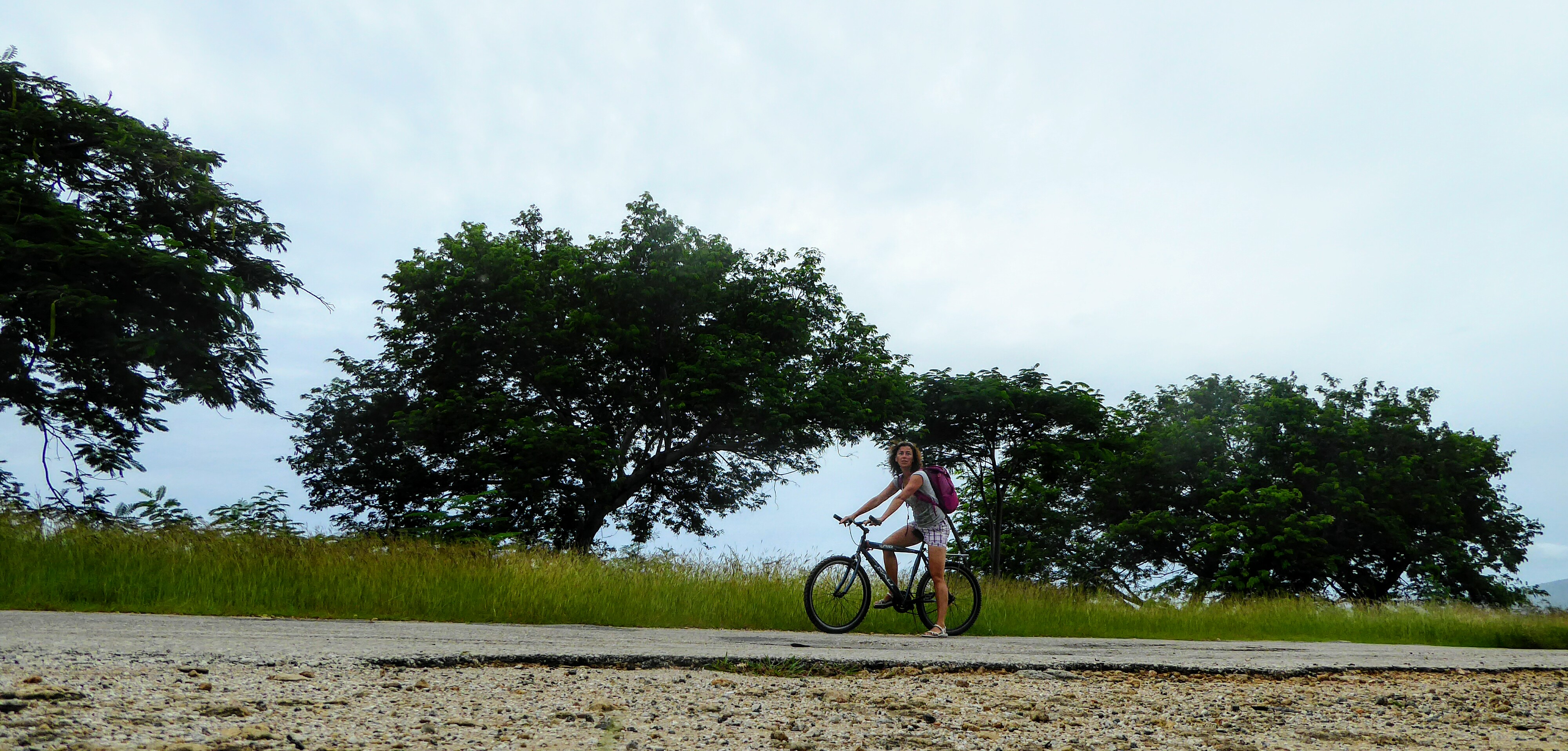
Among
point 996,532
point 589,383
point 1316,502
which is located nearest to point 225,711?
point 589,383

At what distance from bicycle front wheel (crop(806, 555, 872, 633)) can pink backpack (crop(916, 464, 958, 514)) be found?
3.38 ft

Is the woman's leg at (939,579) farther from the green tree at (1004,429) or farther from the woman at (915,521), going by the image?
the green tree at (1004,429)

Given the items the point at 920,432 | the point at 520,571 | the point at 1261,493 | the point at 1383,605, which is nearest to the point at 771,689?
the point at 520,571

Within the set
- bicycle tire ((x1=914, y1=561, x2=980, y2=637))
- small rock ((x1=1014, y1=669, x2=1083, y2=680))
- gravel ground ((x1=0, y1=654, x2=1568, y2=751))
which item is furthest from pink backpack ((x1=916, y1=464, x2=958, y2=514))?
gravel ground ((x1=0, y1=654, x2=1568, y2=751))

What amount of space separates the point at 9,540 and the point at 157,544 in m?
1.50

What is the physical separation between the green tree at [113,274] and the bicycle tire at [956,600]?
→ 1555 cm

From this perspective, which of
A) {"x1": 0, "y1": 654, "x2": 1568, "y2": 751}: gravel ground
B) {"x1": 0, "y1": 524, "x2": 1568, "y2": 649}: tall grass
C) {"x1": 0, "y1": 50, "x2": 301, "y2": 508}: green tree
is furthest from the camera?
{"x1": 0, "y1": 50, "x2": 301, "y2": 508}: green tree

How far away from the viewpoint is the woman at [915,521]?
358 inches

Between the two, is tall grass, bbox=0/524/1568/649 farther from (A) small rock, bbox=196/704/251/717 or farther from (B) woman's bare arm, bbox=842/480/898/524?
(A) small rock, bbox=196/704/251/717

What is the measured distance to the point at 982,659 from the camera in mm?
6422

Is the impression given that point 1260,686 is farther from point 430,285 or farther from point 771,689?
point 430,285

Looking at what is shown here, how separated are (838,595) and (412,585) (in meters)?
4.60

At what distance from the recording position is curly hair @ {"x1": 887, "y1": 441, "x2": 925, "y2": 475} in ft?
30.7

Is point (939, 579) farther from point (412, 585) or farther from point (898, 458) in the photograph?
point (412, 585)
